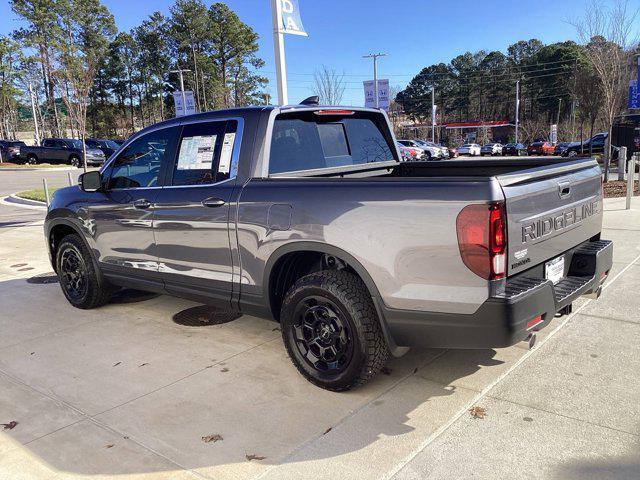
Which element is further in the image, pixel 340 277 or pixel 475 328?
pixel 340 277

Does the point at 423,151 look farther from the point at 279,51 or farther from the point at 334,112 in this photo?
the point at 334,112

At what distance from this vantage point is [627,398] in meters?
3.17

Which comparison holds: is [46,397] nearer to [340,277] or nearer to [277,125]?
[340,277]

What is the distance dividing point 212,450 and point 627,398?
2484 millimetres

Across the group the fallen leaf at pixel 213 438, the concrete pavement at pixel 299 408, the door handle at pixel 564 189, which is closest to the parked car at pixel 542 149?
the concrete pavement at pixel 299 408

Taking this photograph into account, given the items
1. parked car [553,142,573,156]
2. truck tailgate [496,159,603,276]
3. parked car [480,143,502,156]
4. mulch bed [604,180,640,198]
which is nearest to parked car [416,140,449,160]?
parked car [553,142,573,156]

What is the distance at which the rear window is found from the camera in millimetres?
3926

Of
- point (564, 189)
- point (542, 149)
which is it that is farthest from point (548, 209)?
point (542, 149)

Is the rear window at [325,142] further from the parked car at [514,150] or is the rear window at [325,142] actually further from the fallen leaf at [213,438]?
the parked car at [514,150]

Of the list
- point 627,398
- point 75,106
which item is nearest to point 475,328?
point 627,398

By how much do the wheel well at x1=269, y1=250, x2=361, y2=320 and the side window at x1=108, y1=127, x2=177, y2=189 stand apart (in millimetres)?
1502

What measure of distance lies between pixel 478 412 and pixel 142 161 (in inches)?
136

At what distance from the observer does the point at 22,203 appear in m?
17.1

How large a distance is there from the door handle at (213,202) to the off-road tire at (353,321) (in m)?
0.86
